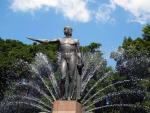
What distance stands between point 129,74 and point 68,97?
88.2 ft

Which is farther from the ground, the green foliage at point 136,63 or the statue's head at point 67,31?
the green foliage at point 136,63

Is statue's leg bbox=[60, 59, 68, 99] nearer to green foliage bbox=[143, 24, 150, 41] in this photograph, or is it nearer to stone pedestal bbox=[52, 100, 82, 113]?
stone pedestal bbox=[52, 100, 82, 113]

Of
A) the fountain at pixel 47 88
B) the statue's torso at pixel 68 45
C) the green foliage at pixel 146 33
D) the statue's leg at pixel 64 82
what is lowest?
the statue's leg at pixel 64 82

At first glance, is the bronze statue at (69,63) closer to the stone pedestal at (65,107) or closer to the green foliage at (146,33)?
the stone pedestal at (65,107)

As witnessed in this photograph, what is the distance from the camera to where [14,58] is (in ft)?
157

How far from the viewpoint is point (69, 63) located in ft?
59.7

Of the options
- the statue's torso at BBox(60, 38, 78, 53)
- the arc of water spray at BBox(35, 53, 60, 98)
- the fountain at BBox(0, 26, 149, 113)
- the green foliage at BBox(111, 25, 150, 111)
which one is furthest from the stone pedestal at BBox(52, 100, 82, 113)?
the green foliage at BBox(111, 25, 150, 111)

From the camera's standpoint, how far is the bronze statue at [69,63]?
17984mm

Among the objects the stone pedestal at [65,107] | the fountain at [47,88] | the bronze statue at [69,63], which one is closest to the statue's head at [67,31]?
the bronze statue at [69,63]

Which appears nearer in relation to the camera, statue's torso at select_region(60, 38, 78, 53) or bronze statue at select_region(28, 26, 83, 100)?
bronze statue at select_region(28, 26, 83, 100)

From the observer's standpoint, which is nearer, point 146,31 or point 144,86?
point 144,86

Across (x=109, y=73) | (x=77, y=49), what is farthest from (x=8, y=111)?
(x=77, y=49)

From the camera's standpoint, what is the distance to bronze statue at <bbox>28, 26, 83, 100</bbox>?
17984mm

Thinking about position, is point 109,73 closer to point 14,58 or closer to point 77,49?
point 14,58
